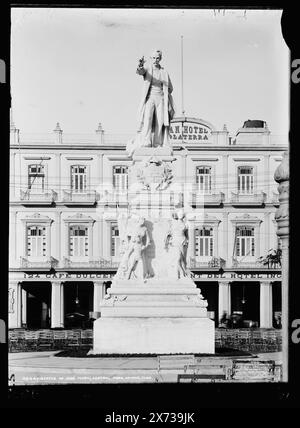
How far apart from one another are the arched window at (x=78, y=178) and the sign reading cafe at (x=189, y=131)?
1.89m

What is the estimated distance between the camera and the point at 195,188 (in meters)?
22.8

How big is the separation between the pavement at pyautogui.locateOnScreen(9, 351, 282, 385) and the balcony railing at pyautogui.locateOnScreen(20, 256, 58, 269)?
5.05 ft

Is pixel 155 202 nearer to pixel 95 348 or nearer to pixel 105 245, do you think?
pixel 105 245

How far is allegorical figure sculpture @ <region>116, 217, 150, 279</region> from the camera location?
68.6 feet

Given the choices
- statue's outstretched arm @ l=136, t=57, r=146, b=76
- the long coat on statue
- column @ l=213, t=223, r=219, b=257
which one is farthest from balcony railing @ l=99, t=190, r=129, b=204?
statue's outstretched arm @ l=136, t=57, r=146, b=76

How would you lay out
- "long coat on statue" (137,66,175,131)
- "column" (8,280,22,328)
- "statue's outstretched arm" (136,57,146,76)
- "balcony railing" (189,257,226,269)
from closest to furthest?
"column" (8,280,22,328) < "statue's outstretched arm" (136,57,146,76) < "long coat on statue" (137,66,175,131) < "balcony railing" (189,257,226,269)

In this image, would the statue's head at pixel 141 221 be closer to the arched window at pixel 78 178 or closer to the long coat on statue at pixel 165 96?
the arched window at pixel 78 178

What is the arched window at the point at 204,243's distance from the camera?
73.3 ft

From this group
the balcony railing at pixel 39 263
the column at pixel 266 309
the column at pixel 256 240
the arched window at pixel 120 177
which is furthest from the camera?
the column at pixel 256 240

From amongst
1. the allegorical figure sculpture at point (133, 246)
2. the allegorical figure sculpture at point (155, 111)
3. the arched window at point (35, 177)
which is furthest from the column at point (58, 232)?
the allegorical figure sculpture at point (155, 111)

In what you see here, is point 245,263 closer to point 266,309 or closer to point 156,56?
point 266,309

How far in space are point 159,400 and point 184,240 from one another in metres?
7.43

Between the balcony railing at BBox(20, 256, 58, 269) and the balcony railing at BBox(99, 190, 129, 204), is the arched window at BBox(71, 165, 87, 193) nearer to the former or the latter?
the balcony railing at BBox(99, 190, 129, 204)
